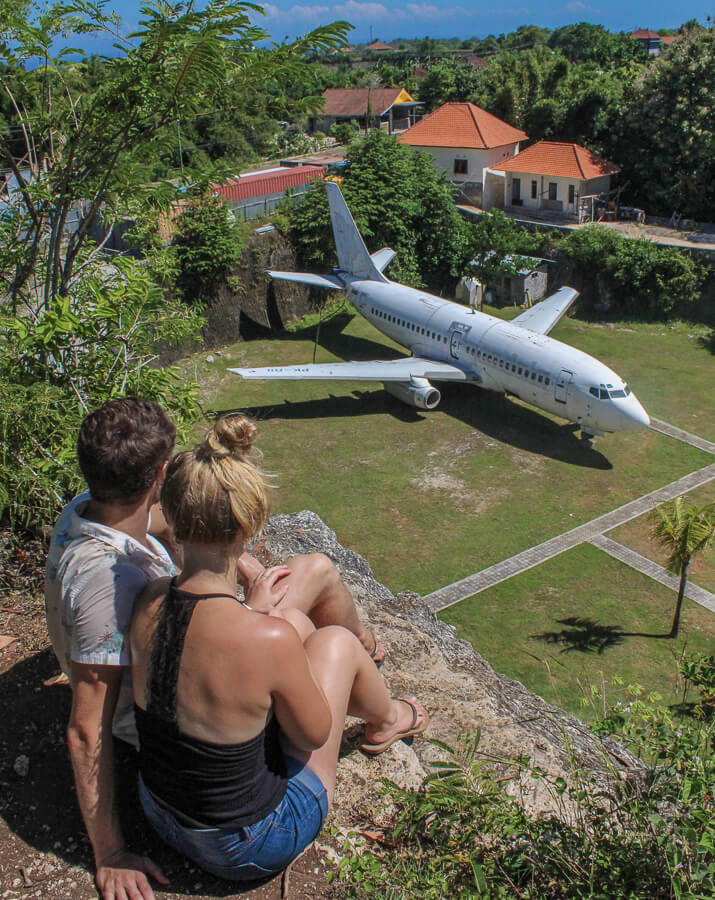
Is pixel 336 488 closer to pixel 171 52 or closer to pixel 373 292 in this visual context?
pixel 373 292

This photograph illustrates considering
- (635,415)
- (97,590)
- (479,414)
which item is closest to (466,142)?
(479,414)

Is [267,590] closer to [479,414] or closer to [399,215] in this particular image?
[479,414]

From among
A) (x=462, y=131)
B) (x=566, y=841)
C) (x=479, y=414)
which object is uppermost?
(x=462, y=131)

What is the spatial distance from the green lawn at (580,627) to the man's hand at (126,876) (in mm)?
9486

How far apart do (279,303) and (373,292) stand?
226 inches

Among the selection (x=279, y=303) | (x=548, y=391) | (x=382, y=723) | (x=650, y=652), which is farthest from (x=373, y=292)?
(x=382, y=723)

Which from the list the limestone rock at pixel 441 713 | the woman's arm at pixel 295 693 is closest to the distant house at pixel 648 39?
the limestone rock at pixel 441 713

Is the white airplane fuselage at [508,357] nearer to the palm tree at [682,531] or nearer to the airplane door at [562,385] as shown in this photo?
the airplane door at [562,385]

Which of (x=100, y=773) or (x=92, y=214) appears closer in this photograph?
(x=100, y=773)

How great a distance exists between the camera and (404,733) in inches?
231

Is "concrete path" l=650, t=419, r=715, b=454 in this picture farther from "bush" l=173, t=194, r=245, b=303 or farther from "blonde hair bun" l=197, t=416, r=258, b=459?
"blonde hair bun" l=197, t=416, r=258, b=459

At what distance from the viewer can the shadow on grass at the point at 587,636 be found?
14.4 m

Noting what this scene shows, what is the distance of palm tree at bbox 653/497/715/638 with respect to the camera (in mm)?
13719

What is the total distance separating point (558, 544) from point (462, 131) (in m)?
32.4
